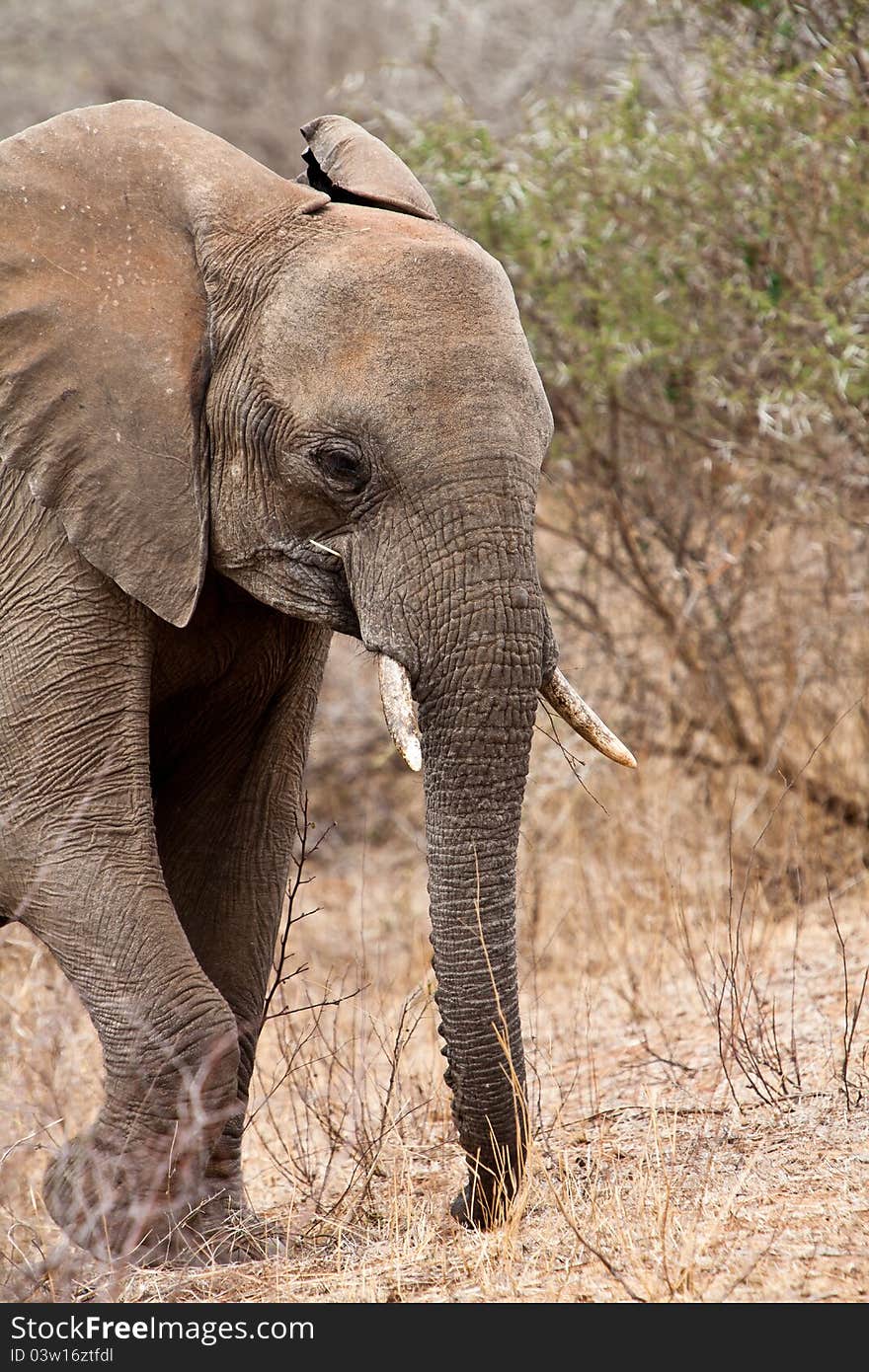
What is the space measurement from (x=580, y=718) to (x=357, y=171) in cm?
137

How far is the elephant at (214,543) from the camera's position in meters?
3.84

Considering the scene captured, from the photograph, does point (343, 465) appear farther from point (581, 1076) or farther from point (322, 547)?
point (581, 1076)

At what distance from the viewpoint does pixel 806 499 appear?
7.64 metres

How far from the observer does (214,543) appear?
4.14 meters

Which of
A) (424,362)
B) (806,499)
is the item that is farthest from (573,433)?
(424,362)

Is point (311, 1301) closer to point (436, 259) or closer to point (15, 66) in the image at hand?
point (436, 259)

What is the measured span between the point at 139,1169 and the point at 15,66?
14463mm

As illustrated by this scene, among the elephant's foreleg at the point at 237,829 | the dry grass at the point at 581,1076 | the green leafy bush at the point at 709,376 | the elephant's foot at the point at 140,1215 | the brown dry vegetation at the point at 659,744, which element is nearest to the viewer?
the dry grass at the point at 581,1076

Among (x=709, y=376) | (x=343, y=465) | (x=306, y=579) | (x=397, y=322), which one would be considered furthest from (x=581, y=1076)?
(x=709, y=376)

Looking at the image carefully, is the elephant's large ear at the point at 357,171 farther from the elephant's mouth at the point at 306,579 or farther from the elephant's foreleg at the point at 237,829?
the elephant's foreleg at the point at 237,829

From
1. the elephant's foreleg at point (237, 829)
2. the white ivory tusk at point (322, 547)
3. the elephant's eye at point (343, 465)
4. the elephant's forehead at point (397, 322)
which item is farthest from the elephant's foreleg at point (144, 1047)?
the elephant's forehead at point (397, 322)

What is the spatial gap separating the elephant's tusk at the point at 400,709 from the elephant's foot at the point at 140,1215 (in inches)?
45.7

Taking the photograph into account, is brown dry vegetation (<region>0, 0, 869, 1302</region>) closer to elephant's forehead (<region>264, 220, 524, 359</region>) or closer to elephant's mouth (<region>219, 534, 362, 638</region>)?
elephant's mouth (<region>219, 534, 362, 638</region>)

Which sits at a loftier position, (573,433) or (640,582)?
(573,433)
